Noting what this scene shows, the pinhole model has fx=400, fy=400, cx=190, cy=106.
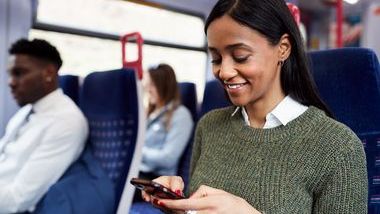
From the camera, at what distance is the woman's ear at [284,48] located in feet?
2.66

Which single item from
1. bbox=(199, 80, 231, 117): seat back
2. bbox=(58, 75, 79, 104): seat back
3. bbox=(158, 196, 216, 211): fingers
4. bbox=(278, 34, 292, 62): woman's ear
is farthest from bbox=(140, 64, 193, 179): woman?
bbox=(158, 196, 216, 211): fingers

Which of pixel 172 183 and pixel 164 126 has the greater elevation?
pixel 172 183

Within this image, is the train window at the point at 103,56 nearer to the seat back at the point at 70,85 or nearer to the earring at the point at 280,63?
the seat back at the point at 70,85

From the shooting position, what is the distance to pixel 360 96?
898 millimetres

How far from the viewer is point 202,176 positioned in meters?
0.88

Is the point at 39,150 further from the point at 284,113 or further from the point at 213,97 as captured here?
the point at 284,113

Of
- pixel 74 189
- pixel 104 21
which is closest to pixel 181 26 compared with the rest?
pixel 104 21

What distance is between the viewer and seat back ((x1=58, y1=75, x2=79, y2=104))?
1.77 m

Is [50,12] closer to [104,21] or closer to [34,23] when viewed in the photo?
[34,23]

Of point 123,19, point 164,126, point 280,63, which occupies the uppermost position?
point 123,19

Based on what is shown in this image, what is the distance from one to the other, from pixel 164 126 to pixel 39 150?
3.74 feet

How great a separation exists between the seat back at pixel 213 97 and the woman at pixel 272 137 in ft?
1.20

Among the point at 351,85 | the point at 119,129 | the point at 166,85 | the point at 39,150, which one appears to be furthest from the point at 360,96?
the point at 166,85

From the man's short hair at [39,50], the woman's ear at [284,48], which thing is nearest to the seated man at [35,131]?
the man's short hair at [39,50]
